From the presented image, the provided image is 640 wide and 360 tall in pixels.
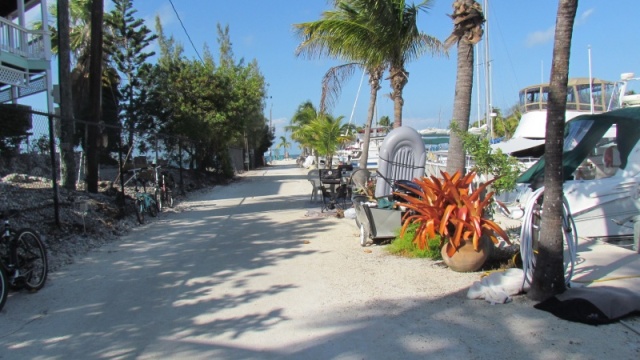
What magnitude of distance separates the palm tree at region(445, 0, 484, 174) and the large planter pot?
6.20 ft

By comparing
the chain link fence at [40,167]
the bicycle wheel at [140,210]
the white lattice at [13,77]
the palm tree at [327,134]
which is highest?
the white lattice at [13,77]

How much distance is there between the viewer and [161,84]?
24.0 metres

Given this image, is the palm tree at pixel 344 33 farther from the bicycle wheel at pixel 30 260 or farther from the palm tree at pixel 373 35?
the bicycle wheel at pixel 30 260

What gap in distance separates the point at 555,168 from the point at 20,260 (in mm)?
5819

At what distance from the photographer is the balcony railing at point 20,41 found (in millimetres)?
14244

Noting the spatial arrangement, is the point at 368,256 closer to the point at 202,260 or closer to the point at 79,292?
the point at 202,260

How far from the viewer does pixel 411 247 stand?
716cm

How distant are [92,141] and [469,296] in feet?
34.8

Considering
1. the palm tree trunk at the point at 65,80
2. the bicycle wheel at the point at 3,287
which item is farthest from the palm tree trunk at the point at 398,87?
the bicycle wheel at the point at 3,287

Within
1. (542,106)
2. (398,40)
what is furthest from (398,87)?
(542,106)

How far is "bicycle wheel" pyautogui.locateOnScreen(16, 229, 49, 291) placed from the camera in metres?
5.60

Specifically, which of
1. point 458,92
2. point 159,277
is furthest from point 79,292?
point 458,92

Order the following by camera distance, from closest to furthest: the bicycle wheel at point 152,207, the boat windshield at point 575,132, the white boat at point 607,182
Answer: the white boat at point 607,182 → the boat windshield at point 575,132 → the bicycle wheel at point 152,207

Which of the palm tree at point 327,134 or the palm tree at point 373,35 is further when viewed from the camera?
the palm tree at point 327,134
